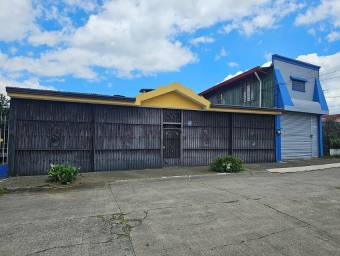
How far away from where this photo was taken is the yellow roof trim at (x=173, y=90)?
14.1 m

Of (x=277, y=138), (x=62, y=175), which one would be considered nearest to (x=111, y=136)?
(x=62, y=175)

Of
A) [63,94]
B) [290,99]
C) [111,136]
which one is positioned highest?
[290,99]

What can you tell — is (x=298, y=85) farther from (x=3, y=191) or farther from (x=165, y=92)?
(x=3, y=191)

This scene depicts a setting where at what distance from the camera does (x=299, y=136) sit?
21.1 metres

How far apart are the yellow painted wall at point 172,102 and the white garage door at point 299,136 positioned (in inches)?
322

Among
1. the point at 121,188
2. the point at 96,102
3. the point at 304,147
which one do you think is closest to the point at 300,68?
the point at 304,147

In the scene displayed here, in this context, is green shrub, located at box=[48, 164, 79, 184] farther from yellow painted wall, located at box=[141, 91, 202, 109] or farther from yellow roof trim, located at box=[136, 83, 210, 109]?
yellow painted wall, located at box=[141, 91, 202, 109]

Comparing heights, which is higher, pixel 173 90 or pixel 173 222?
pixel 173 90

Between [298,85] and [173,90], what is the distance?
1199 cm

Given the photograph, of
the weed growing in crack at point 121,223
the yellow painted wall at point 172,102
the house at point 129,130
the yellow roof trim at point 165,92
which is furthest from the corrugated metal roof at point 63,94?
the weed growing in crack at point 121,223

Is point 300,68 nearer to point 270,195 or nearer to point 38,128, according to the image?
point 270,195

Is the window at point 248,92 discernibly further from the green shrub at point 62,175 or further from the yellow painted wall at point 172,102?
the green shrub at point 62,175

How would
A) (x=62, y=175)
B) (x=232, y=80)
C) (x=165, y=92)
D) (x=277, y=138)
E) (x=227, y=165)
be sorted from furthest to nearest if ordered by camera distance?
(x=232, y=80) → (x=277, y=138) → (x=165, y=92) → (x=227, y=165) → (x=62, y=175)

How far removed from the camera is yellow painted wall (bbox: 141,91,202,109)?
1481 cm
